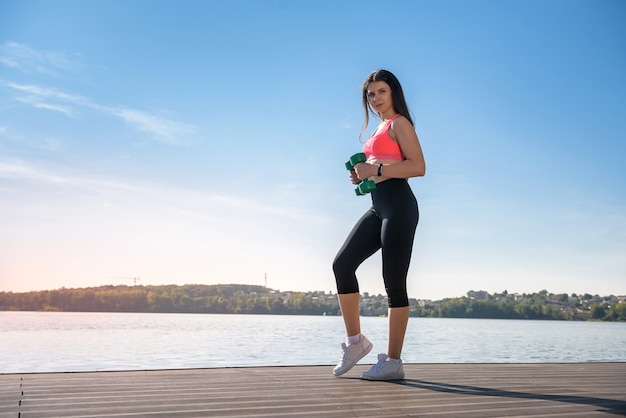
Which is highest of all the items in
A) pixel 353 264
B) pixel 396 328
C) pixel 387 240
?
pixel 387 240

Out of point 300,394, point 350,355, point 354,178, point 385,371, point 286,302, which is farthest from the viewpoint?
point 286,302

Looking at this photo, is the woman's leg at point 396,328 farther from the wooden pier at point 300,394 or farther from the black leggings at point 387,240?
the wooden pier at point 300,394

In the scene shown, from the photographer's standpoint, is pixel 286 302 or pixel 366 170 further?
pixel 286 302

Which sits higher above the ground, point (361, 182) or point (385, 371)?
point (361, 182)

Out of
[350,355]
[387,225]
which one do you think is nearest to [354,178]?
[387,225]

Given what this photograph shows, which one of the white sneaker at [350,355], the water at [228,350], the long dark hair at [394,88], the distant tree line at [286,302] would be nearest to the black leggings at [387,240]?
the white sneaker at [350,355]

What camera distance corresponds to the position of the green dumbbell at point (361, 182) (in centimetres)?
347

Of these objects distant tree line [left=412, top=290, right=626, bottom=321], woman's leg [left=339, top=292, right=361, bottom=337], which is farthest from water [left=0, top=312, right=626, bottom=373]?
distant tree line [left=412, top=290, right=626, bottom=321]

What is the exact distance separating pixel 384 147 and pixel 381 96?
328mm

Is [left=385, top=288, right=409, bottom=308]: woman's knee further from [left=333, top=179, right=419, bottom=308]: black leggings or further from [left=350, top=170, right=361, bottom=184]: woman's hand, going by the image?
[left=350, top=170, right=361, bottom=184]: woman's hand

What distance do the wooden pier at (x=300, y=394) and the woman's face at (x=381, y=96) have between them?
61.9 inches

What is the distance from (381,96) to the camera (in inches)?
145

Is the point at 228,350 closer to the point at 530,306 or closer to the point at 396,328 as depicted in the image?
the point at 396,328

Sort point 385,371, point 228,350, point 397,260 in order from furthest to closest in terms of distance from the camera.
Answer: point 228,350 < point 397,260 < point 385,371
